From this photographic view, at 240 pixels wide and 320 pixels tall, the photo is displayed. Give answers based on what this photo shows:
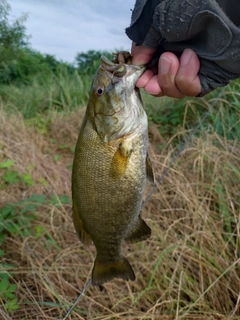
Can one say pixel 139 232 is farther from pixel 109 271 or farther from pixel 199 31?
pixel 199 31

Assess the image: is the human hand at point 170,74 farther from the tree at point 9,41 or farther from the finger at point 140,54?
the tree at point 9,41

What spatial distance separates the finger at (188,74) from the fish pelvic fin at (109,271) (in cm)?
86

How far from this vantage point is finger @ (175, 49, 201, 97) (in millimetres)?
1388

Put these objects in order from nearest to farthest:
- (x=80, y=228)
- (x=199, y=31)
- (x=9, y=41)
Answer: (x=199, y=31) < (x=80, y=228) < (x=9, y=41)

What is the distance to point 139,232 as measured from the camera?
1.74 m

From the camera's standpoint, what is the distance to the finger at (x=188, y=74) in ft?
4.55

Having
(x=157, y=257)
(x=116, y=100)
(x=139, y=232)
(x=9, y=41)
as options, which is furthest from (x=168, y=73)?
(x=9, y=41)

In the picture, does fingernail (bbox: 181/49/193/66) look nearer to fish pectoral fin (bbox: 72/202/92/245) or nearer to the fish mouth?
the fish mouth

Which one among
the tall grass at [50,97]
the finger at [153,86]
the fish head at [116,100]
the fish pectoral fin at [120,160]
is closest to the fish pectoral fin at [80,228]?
the fish pectoral fin at [120,160]

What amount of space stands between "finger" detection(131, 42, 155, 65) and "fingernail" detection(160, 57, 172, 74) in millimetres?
79

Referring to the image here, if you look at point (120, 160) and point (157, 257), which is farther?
point (157, 257)

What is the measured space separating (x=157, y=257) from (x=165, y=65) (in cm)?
180

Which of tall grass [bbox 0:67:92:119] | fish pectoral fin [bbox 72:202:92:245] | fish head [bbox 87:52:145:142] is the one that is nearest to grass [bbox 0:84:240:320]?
fish pectoral fin [bbox 72:202:92:245]

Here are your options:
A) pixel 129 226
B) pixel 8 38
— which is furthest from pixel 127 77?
pixel 8 38
